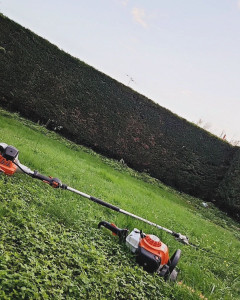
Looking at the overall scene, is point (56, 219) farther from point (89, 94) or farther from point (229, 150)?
point (229, 150)

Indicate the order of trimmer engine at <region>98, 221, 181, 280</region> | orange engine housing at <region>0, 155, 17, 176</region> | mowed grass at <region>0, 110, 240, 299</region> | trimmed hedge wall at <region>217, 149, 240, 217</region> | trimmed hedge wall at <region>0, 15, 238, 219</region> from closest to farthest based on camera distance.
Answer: mowed grass at <region>0, 110, 240, 299</region> → trimmer engine at <region>98, 221, 181, 280</region> → orange engine housing at <region>0, 155, 17, 176</region> → trimmed hedge wall at <region>0, 15, 238, 219</region> → trimmed hedge wall at <region>217, 149, 240, 217</region>

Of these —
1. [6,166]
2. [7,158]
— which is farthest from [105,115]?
[7,158]

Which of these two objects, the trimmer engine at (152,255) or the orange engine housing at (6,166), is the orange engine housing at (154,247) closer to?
the trimmer engine at (152,255)

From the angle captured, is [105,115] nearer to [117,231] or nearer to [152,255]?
[117,231]

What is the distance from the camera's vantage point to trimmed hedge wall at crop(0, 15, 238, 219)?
13.5 meters

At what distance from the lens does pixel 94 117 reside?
1576 centimetres

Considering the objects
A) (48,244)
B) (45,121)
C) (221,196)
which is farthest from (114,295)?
(221,196)

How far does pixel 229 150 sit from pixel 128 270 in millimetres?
17835

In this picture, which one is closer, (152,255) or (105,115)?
(152,255)

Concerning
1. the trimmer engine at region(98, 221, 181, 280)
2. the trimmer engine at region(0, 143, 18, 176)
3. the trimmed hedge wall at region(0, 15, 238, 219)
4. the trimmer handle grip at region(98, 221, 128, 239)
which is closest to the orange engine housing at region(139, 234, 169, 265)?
the trimmer engine at region(98, 221, 181, 280)

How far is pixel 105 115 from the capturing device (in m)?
16.1

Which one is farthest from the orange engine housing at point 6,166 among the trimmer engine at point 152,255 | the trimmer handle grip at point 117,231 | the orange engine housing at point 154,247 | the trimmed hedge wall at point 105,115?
the trimmed hedge wall at point 105,115

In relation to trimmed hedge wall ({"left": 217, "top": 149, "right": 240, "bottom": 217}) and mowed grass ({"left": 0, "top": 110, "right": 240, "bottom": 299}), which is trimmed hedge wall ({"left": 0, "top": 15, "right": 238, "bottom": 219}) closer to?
trimmed hedge wall ({"left": 217, "top": 149, "right": 240, "bottom": 217})

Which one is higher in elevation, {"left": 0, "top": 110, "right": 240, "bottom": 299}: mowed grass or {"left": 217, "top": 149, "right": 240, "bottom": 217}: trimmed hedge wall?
{"left": 217, "top": 149, "right": 240, "bottom": 217}: trimmed hedge wall
